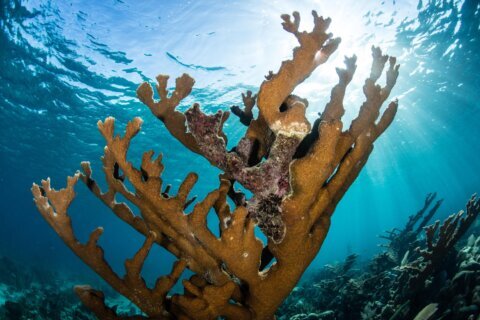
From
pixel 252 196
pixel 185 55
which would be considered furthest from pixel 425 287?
pixel 185 55

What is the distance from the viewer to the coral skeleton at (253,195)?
1.84 metres

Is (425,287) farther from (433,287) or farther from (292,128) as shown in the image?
(292,128)

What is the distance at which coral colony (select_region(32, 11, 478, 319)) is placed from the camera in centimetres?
184

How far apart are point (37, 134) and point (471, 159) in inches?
2481

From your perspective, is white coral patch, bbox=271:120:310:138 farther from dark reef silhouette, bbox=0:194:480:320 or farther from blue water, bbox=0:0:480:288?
blue water, bbox=0:0:480:288

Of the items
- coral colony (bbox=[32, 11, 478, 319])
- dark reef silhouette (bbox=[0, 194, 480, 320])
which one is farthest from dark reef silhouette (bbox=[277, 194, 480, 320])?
coral colony (bbox=[32, 11, 478, 319])

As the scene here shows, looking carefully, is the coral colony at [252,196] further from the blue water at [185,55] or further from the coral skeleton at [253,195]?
the blue water at [185,55]

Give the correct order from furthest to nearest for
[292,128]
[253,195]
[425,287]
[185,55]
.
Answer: [185,55] < [425,287] < [253,195] < [292,128]

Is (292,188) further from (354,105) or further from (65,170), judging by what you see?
(65,170)

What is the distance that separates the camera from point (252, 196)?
2.20 m

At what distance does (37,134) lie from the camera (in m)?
24.7

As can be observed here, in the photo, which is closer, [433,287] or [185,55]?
[433,287]

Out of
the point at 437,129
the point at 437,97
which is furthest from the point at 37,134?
the point at 437,129

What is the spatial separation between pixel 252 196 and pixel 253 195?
8cm
